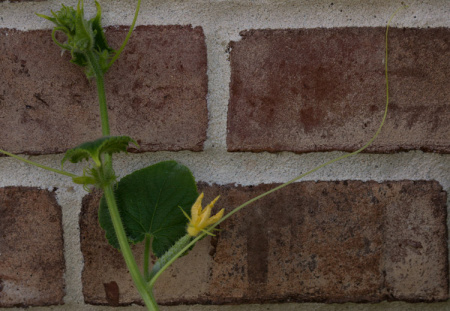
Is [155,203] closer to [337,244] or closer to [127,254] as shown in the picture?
[127,254]

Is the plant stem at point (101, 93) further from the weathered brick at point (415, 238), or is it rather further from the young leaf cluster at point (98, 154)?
the weathered brick at point (415, 238)

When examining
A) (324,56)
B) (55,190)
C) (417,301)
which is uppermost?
(324,56)

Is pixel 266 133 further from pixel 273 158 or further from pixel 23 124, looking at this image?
pixel 23 124

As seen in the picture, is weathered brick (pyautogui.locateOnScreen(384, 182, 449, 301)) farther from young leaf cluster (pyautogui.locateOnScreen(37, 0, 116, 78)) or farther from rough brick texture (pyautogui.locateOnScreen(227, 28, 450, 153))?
young leaf cluster (pyautogui.locateOnScreen(37, 0, 116, 78))

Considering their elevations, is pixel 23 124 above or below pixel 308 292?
above

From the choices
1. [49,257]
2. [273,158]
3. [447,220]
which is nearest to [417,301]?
[447,220]
